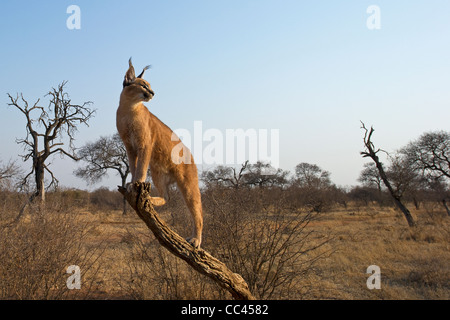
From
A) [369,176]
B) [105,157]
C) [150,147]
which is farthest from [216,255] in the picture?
[369,176]

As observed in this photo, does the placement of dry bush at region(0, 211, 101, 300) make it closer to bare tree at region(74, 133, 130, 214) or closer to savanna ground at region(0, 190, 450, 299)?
savanna ground at region(0, 190, 450, 299)

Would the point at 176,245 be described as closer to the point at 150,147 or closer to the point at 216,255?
the point at 150,147

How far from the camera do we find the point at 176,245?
13.1 feet

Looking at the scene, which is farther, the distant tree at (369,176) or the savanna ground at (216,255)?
the distant tree at (369,176)

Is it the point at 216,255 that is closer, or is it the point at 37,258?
the point at 37,258

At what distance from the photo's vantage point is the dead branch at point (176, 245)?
11.8ft

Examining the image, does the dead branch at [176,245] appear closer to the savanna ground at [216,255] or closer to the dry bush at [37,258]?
the savanna ground at [216,255]

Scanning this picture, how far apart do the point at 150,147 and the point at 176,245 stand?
1.23m

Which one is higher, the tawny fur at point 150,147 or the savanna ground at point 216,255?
the tawny fur at point 150,147

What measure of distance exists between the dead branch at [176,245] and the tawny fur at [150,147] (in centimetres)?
16

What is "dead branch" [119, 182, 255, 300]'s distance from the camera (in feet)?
11.8

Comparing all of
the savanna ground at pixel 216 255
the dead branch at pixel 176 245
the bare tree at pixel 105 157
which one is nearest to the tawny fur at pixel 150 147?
the dead branch at pixel 176 245

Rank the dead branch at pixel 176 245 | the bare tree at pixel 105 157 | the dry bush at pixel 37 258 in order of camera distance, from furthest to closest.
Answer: the bare tree at pixel 105 157 → the dry bush at pixel 37 258 → the dead branch at pixel 176 245
